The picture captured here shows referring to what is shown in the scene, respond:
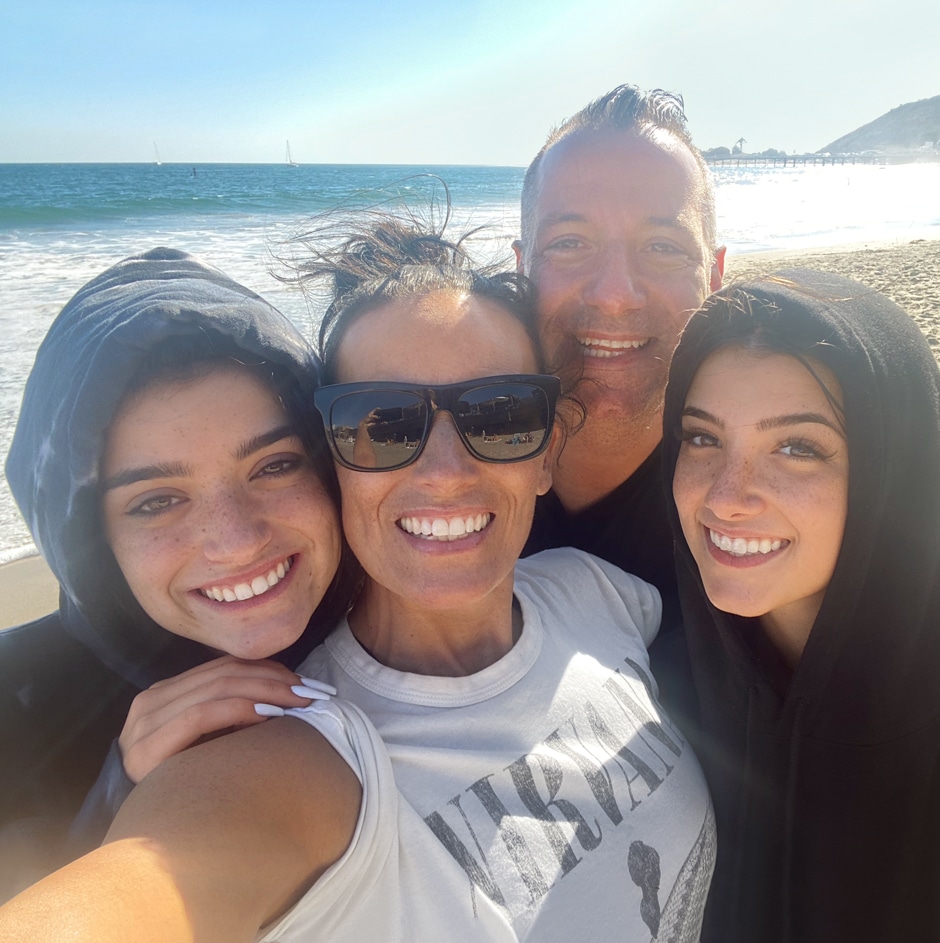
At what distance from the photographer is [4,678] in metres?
1.91

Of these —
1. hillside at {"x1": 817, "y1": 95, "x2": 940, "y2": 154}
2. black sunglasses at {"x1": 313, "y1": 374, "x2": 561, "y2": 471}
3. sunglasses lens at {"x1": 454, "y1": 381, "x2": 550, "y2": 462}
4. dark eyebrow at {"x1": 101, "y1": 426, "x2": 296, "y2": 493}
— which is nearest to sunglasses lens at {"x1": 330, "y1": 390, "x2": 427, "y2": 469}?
black sunglasses at {"x1": 313, "y1": 374, "x2": 561, "y2": 471}

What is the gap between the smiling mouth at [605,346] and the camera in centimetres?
274

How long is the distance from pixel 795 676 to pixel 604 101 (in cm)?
259

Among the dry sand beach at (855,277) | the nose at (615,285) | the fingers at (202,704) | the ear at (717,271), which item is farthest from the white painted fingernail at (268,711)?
the ear at (717,271)

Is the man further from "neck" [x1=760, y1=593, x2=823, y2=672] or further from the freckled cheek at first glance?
the freckled cheek

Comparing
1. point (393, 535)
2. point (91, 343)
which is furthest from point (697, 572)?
point (91, 343)

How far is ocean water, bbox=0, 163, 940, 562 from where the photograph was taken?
180 inches

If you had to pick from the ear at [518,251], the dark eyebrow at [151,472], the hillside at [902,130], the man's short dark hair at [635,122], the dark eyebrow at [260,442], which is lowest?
the dark eyebrow at [151,472]

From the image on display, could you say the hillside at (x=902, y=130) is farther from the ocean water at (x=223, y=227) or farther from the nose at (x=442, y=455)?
the nose at (x=442, y=455)

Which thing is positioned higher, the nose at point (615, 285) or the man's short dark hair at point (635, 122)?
the man's short dark hair at point (635, 122)

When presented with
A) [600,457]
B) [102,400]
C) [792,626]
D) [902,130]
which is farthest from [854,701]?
[902,130]

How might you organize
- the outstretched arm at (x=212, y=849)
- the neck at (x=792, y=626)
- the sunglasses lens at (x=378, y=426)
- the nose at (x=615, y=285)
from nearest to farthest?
1. the outstretched arm at (x=212, y=849)
2. the sunglasses lens at (x=378, y=426)
3. the neck at (x=792, y=626)
4. the nose at (x=615, y=285)

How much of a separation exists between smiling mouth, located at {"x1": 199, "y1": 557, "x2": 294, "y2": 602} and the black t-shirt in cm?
139

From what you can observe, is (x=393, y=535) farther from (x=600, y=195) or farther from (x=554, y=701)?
(x=600, y=195)
